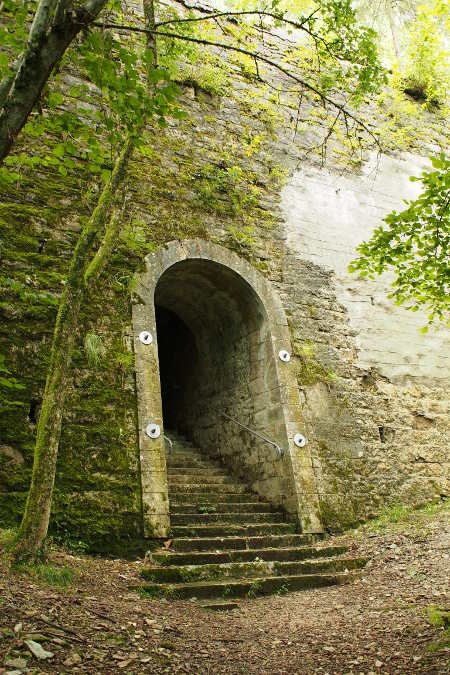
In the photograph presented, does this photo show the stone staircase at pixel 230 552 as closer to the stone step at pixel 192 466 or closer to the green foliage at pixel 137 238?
the stone step at pixel 192 466

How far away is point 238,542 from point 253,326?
274 centimetres

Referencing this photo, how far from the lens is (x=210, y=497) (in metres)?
5.70

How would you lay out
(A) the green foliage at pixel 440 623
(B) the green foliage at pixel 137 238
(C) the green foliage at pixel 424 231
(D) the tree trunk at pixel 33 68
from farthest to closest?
1. (B) the green foliage at pixel 137 238
2. (C) the green foliage at pixel 424 231
3. (A) the green foliage at pixel 440 623
4. (D) the tree trunk at pixel 33 68

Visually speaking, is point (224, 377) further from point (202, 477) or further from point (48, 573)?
point (48, 573)

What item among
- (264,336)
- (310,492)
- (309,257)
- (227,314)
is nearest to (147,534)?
(310,492)

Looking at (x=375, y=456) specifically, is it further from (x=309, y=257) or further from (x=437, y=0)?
(x=437, y=0)

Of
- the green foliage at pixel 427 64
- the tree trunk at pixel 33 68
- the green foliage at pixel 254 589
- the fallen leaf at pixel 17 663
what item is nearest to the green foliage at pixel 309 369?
the green foliage at pixel 254 589

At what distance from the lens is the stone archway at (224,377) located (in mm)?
4996

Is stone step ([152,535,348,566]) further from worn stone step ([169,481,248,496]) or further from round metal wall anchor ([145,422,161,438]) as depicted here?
worn stone step ([169,481,248,496])

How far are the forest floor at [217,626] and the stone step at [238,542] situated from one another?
513 millimetres

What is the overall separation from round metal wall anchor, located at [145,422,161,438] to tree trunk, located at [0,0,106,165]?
316cm

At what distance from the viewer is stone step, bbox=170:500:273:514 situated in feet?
17.0

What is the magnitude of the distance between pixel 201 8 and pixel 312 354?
5.51 metres

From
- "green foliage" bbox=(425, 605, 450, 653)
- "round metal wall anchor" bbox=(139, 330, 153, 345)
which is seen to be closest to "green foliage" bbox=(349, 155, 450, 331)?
"green foliage" bbox=(425, 605, 450, 653)
